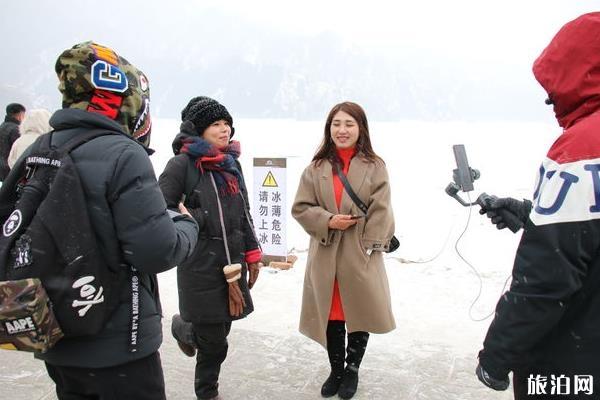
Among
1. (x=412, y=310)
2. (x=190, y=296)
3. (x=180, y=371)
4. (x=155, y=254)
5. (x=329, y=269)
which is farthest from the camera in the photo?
(x=412, y=310)

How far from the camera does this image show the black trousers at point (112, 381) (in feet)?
5.28

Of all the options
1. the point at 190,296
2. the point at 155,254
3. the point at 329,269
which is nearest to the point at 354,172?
the point at 329,269

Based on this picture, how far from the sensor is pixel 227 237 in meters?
2.76

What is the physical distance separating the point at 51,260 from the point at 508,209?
1710 millimetres

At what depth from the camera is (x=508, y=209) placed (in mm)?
1954

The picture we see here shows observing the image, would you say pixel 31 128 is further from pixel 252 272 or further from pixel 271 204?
pixel 252 272

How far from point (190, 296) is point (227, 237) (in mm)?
397

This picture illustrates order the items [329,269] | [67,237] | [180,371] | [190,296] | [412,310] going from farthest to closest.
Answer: [412,310] < [180,371] < [329,269] < [190,296] < [67,237]

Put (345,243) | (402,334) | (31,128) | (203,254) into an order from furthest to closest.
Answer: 1. (31,128)
2. (402,334)
3. (345,243)
4. (203,254)

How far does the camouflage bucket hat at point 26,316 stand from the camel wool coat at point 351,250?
5.58 feet

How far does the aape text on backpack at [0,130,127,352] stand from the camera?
4.57ft

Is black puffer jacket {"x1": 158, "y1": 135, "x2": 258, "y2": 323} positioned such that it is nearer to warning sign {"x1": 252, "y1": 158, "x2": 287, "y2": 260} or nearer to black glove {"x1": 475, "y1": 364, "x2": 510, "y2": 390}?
black glove {"x1": 475, "y1": 364, "x2": 510, "y2": 390}

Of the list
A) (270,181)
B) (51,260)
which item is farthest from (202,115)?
(270,181)

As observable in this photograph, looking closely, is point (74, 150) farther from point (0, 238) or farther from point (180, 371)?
point (180, 371)
